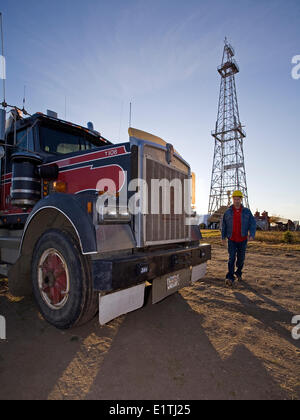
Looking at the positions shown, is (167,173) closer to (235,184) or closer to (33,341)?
(33,341)

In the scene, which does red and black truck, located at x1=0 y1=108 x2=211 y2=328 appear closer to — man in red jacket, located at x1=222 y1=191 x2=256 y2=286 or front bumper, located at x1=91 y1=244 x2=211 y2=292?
front bumper, located at x1=91 y1=244 x2=211 y2=292

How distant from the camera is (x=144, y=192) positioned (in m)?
3.00

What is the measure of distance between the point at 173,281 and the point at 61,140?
3.07m

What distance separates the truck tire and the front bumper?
0.24m

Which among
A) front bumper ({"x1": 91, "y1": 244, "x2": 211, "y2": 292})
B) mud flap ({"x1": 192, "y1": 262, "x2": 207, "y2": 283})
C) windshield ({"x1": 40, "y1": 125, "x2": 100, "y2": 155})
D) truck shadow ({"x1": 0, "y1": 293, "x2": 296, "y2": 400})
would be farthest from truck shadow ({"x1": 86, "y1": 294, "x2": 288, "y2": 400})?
windshield ({"x1": 40, "y1": 125, "x2": 100, "y2": 155})

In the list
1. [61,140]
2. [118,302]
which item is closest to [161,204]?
[118,302]

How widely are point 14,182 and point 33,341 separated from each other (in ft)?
7.79

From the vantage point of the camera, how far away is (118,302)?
2385 mm

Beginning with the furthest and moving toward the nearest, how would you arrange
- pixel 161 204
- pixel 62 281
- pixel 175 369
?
pixel 161 204 < pixel 62 281 < pixel 175 369

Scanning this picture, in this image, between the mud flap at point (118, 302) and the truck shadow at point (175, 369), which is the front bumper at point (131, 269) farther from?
the truck shadow at point (175, 369)

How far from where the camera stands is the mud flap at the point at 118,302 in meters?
2.26

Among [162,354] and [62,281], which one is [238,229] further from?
[62,281]

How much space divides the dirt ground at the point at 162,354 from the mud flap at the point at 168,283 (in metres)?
0.31
